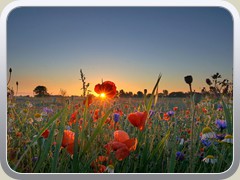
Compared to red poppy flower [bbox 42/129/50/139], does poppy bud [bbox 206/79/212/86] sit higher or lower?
higher

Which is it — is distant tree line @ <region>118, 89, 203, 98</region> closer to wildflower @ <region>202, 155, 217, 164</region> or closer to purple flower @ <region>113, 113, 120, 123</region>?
purple flower @ <region>113, 113, 120, 123</region>

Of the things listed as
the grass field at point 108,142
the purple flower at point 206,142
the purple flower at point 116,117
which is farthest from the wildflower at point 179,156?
the purple flower at point 116,117

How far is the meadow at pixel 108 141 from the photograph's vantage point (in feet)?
5.85

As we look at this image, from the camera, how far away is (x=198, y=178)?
5.92ft

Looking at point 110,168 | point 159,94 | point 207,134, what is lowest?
point 110,168

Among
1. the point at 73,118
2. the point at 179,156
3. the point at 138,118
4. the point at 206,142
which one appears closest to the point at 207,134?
the point at 206,142

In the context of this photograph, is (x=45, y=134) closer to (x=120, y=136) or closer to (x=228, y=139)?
(x=120, y=136)

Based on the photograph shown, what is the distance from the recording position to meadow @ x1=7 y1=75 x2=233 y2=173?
178 cm

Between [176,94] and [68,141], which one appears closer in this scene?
[68,141]

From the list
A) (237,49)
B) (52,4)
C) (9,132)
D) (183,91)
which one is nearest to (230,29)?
(237,49)

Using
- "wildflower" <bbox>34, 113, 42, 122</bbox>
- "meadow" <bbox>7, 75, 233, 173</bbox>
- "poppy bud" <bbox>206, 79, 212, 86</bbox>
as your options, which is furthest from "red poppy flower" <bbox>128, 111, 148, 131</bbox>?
"wildflower" <bbox>34, 113, 42, 122</bbox>

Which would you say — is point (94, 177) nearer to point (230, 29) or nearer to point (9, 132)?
A: point (9, 132)

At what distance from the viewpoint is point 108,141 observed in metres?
1.84

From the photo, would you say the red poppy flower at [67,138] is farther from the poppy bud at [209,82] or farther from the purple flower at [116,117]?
the poppy bud at [209,82]
